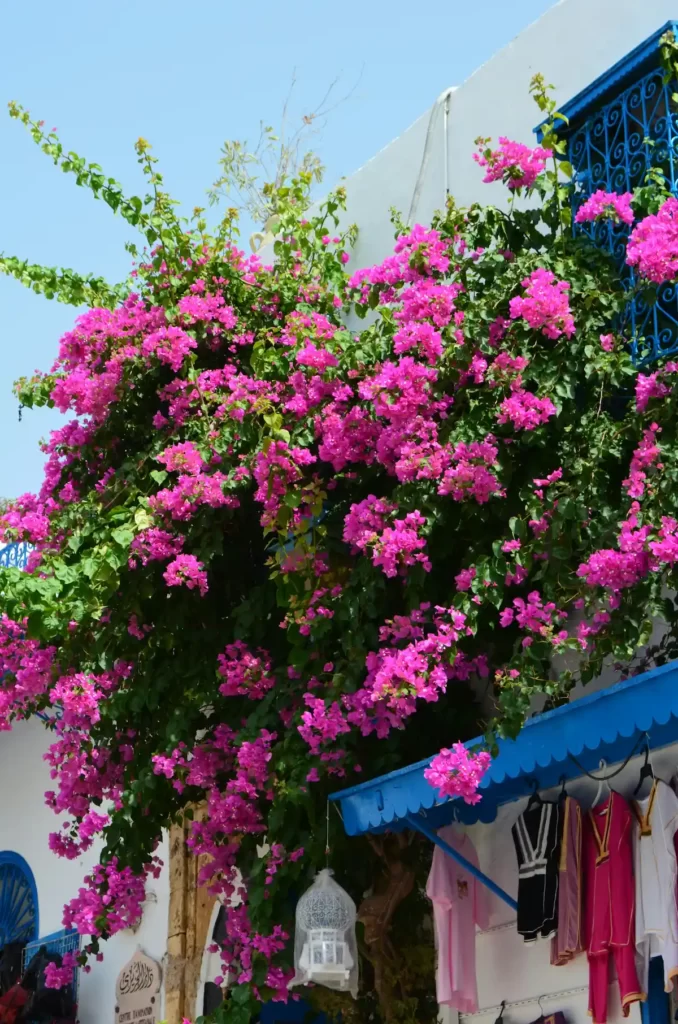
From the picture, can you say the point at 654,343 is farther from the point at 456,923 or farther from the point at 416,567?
the point at 456,923

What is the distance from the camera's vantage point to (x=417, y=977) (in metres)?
6.41

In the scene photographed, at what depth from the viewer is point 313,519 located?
6.42 meters

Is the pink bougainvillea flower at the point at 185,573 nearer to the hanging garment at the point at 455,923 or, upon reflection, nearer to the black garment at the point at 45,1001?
the hanging garment at the point at 455,923

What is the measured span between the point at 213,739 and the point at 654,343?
8.62 ft

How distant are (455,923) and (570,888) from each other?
780 millimetres

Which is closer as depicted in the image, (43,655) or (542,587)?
(542,587)

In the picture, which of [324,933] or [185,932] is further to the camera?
[185,932]

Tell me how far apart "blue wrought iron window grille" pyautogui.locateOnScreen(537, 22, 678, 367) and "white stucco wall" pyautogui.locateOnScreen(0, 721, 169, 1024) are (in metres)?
4.68

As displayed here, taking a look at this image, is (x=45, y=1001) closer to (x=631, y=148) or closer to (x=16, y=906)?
(x=16, y=906)

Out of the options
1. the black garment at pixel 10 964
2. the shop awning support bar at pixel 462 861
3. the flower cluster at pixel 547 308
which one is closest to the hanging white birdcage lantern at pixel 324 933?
the shop awning support bar at pixel 462 861

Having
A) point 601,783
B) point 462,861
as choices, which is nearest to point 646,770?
point 601,783

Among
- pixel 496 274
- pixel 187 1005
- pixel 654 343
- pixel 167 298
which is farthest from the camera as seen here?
pixel 187 1005

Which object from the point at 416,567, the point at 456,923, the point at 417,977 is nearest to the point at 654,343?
the point at 416,567

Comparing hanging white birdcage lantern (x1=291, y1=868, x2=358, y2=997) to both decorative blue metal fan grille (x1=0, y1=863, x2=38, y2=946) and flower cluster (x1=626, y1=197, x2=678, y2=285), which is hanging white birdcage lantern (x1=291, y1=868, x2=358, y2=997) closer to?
flower cluster (x1=626, y1=197, x2=678, y2=285)
